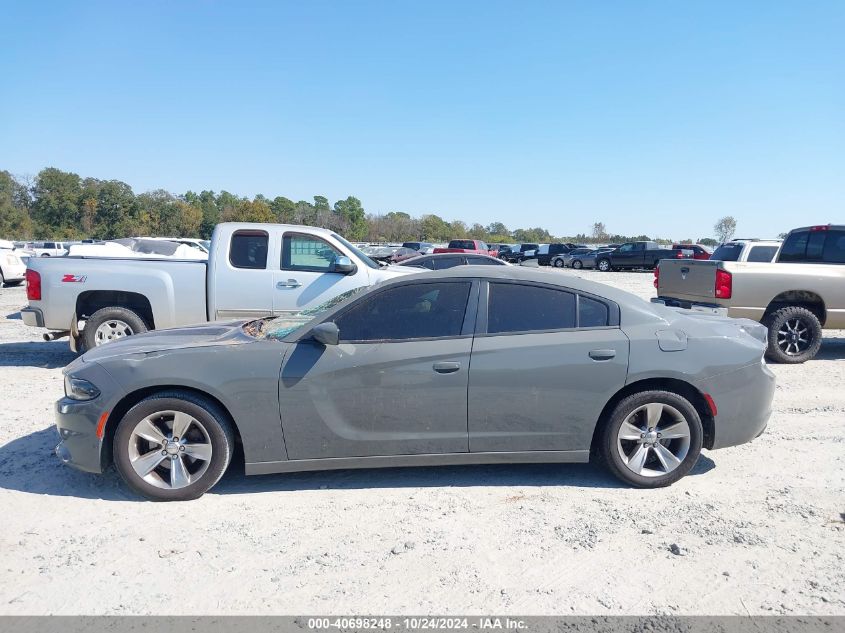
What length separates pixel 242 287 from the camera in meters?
7.91

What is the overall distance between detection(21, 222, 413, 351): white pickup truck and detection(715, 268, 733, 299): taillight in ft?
15.2

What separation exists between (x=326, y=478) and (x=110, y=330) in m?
4.86

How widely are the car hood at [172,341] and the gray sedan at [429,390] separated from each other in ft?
0.09

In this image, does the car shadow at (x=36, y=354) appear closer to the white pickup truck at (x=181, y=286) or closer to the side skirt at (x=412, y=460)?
the white pickup truck at (x=181, y=286)

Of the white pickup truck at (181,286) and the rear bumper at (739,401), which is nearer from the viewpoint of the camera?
the rear bumper at (739,401)

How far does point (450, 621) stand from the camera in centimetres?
290

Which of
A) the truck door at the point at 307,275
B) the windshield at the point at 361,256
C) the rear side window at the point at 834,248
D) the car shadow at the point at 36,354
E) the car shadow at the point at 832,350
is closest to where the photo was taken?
the truck door at the point at 307,275

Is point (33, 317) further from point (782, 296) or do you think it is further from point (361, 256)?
point (782, 296)

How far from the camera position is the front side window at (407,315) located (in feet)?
14.0

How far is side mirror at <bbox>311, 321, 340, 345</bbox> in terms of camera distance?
4.09 metres

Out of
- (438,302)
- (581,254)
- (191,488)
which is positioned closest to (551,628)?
(438,302)

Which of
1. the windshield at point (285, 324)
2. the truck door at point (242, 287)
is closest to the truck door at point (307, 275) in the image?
the truck door at point (242, 287)

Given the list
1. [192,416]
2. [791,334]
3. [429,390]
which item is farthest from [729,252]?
[192,416]

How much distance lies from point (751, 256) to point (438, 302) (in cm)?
817
